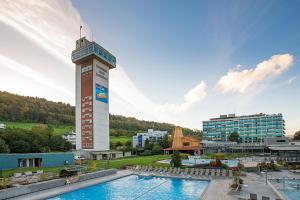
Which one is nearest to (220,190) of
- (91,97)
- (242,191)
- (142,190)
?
(242,191)

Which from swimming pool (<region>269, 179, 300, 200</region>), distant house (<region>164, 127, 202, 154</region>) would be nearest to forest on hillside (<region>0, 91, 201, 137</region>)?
distant house (<region>164, 127, 202, 154</region>)

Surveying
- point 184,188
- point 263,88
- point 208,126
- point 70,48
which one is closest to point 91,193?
point 184,188

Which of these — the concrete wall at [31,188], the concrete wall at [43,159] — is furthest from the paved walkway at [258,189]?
the concrete wall at [43,159]

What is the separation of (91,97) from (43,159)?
22945 mm

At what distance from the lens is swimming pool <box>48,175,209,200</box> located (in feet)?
68.6

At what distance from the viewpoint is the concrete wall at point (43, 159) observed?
110 ft

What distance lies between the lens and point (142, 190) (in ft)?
75.9

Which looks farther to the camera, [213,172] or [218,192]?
[213,172]

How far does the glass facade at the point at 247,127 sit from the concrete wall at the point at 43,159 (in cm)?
9751

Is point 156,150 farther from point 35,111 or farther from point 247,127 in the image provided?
point 247,127

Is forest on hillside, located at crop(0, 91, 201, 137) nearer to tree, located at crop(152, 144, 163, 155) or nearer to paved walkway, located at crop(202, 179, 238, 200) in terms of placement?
tree, located at crop(152, 144, 163, 155)

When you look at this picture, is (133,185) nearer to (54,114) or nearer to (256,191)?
(256,191)

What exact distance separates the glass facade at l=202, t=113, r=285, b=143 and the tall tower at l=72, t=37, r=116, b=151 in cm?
8084

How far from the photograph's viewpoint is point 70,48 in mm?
65750
